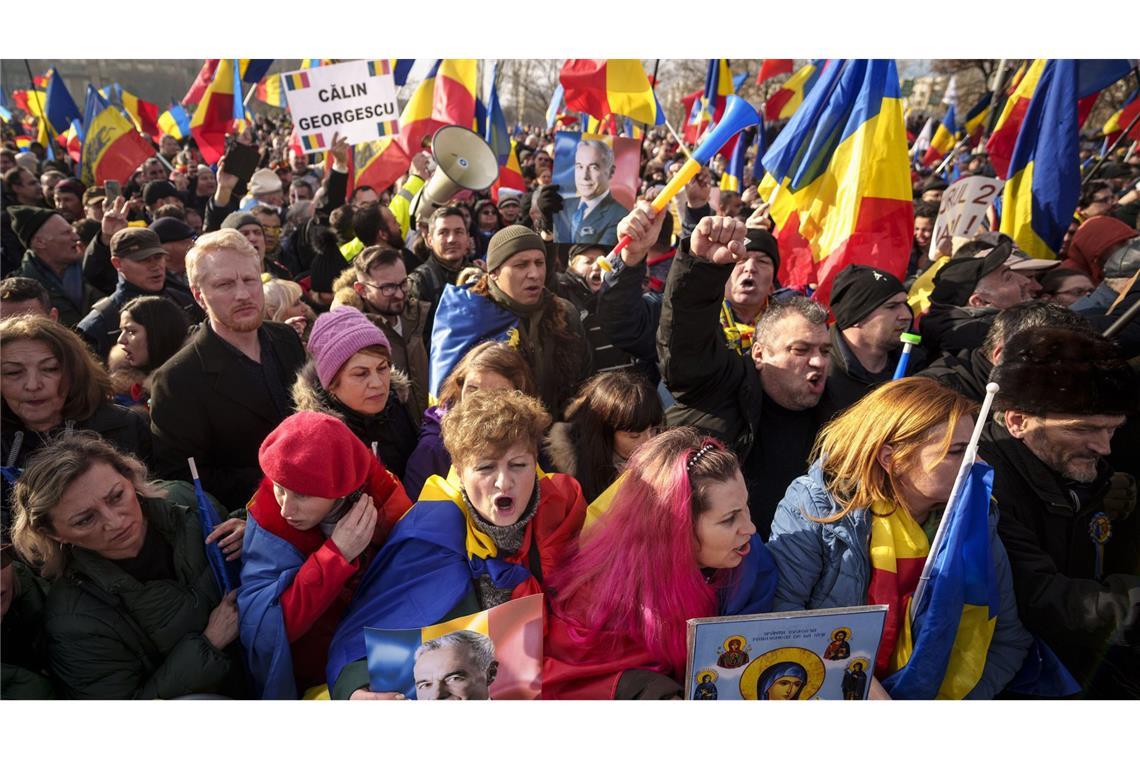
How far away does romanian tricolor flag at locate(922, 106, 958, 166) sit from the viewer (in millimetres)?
12172

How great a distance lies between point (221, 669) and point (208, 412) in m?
1.07

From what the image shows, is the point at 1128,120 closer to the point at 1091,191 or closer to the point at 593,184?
the point at 1091,191

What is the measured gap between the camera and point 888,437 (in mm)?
2213

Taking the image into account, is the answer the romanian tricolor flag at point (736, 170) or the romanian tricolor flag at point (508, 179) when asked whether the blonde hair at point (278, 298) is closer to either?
the romanian tricolor flag at point (508, 179)

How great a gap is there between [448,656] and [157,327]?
2327mm

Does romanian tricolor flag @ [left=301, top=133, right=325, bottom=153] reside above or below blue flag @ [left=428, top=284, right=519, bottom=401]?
above

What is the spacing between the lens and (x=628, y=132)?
13453 mm

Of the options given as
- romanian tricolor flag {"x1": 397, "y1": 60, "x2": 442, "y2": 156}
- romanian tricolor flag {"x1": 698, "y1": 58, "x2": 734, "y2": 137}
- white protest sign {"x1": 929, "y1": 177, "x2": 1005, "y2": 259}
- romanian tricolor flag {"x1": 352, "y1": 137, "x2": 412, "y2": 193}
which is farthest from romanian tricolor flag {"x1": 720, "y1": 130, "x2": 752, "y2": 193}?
romanian tricolor flag {"x1": 352, "y1": 137, "x2": 412, "y2": 193}

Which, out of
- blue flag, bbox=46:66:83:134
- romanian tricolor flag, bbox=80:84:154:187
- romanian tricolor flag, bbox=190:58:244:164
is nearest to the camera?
romanian tricolor flag, bbox=80:84:154:187

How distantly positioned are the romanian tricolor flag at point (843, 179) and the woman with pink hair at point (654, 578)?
2.41 meters

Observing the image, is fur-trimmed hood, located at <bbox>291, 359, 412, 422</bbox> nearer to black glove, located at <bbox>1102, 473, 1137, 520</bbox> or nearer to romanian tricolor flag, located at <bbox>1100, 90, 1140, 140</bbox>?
black glove, located at <bbox>1102, 473, 1137, 520</bbox>

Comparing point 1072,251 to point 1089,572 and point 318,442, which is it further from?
point 318,442

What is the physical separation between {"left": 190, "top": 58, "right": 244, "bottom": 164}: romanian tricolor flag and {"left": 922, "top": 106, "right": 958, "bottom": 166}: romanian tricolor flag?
387 inches

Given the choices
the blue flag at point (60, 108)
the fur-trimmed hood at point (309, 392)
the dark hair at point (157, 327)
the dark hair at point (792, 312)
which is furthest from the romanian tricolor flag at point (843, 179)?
the blue flag at point (60, 108)
